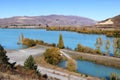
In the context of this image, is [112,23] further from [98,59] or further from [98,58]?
[98,59]

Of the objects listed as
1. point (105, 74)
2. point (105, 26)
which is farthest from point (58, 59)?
point (105, 26)

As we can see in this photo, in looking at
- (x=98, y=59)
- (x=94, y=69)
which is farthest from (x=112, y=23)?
(x=94, y=69)

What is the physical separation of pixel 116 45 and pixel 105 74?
10252mm

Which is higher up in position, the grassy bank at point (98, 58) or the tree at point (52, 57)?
the tree at point (52, 57)

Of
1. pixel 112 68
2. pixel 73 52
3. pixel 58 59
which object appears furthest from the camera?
pixel 73 52

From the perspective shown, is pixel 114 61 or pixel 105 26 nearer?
pixel 114 61

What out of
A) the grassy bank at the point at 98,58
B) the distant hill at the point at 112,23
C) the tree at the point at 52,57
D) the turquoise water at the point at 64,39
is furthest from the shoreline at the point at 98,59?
the distant hill at the point at 112,23

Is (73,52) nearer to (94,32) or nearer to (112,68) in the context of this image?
(112,68)

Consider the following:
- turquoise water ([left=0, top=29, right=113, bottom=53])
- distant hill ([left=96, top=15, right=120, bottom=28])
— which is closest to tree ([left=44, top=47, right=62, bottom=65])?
turquoise water ([left=0, top=29, right=113, bottom=53])

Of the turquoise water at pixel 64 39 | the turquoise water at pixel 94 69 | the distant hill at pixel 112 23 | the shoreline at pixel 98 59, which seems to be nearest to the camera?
the turquoise water at pixel 94 69

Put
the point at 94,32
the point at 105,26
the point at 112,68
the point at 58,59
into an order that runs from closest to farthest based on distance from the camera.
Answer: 1. the point at 112,68
2. the point at 58,59
3. the point at 94,32
4. the point at 105,26

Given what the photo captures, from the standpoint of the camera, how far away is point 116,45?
34.0m

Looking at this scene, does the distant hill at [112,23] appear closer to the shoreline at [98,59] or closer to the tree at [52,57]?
the shoreline at [98,59]

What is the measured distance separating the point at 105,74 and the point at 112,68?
136 inches
